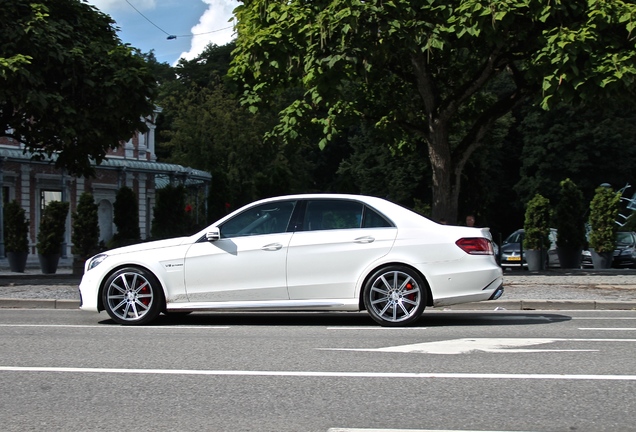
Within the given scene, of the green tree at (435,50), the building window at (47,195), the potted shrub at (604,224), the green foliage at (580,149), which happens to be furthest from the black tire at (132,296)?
the green foliage at (580,149)

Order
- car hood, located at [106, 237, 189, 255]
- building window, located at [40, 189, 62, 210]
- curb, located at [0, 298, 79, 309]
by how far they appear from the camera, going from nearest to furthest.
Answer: car hood, located at [106, 237, 189, 255] < curb, located at [0, 298, 79, 309] < building window, located at [40, 189, 62, 210]

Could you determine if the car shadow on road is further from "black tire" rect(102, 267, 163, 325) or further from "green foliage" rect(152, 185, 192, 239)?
"green foliage" rect(152, 185, 192, 239)

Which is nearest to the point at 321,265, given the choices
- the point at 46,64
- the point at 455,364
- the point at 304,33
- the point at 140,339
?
the point at 140,339

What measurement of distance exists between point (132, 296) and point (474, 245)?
14.1ft

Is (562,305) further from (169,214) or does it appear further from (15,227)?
(169,214)

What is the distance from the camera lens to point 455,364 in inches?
311

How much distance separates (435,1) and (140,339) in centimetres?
1183

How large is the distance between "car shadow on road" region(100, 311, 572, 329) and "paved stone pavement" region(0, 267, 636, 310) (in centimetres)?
101

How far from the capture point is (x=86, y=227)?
26.8 metres

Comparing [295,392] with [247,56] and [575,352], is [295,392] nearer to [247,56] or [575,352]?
[575,352]

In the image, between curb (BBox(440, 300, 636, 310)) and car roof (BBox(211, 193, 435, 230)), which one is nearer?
car roof (BBox(211, 193, 435, 230))

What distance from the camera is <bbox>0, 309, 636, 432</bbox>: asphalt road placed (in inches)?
225

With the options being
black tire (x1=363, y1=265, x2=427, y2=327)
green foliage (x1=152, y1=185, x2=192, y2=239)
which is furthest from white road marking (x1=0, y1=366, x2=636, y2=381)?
green foliage (x1=152, y1=185, x2=192, y2=239)

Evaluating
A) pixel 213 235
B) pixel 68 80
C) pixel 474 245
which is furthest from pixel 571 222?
pixel 213 235
